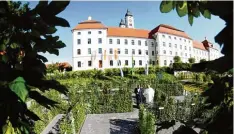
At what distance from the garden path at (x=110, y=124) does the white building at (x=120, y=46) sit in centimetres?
5071

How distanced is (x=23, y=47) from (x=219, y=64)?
A: 36.6 inches

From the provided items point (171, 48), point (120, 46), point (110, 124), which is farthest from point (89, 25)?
point (110, 124)

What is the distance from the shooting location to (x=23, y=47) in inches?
59.9

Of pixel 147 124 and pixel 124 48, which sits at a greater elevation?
pixel 124 48

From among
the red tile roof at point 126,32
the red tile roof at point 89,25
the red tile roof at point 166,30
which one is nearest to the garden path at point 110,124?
the red tile roof at point 89,25

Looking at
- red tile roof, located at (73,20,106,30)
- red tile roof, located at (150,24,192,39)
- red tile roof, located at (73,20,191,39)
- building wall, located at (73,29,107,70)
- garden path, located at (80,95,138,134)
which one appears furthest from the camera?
red tile roof, located at (150,24,192,39)

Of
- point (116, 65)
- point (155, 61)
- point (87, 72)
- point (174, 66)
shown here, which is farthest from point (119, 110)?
point (155, 61)

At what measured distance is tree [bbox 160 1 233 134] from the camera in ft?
3.80

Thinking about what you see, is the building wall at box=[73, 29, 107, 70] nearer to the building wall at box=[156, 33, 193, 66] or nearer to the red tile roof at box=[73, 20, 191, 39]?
the red tile roof at box=[73, 20, 191, 39]

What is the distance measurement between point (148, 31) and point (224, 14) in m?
79.4

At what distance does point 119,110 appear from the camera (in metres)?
17.5

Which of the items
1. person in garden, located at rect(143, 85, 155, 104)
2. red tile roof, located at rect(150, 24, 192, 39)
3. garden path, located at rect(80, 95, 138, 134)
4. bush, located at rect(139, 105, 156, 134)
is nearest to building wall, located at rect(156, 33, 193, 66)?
red tile roof, located at rect(150, 24, 192, 39)

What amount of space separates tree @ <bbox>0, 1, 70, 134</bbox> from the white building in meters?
64.7

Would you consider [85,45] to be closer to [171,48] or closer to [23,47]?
[171,48]
